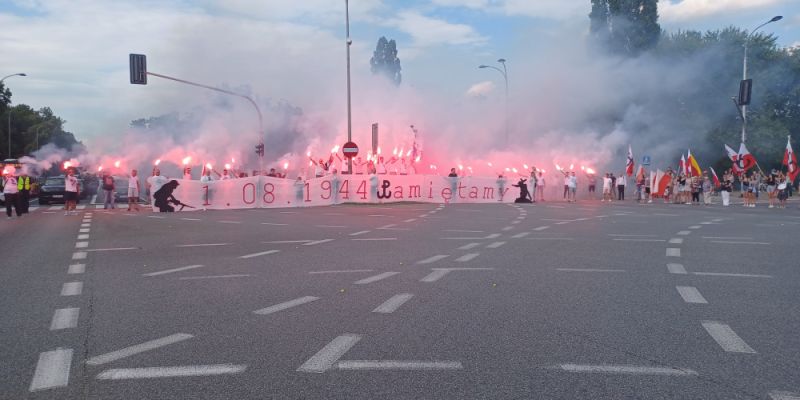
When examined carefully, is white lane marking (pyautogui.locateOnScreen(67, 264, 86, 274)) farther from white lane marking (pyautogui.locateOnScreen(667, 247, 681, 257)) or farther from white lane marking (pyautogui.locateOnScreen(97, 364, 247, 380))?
white lane marking (pyautogui.locateOnScreen(667, 247, 681, 257))

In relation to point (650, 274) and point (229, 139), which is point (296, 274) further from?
point (229, 139)

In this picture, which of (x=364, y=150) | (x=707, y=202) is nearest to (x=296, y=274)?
(x=707, y=202)

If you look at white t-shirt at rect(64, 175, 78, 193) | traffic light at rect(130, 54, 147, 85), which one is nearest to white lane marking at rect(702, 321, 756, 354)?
white t-shirt at rect(64, 175, 78, 193)

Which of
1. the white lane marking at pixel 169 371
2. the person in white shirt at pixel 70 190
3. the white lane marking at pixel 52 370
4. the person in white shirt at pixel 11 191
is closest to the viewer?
the white lane marking at pixel 52 370

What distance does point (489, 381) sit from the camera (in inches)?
165

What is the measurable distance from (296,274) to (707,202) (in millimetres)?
27927

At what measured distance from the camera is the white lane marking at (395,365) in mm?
4449

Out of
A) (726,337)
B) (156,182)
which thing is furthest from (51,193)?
(726,337)

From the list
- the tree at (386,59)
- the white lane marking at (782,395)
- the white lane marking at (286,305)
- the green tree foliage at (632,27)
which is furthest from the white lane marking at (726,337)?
the tree at (386,59)

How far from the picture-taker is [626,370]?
4.43 m

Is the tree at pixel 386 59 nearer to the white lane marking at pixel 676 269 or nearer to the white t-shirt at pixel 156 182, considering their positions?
the white t-shirt at pixel 156 182

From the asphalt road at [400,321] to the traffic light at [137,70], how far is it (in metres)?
16.0

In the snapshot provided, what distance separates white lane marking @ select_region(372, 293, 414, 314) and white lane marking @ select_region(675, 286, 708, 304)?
281 centimetres

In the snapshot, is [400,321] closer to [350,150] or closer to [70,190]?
[70,190]
